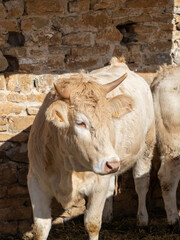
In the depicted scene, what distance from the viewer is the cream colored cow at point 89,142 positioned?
4172 millimetres

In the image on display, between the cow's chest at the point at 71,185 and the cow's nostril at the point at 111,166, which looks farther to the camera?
the cow's chest at the point at 71,185

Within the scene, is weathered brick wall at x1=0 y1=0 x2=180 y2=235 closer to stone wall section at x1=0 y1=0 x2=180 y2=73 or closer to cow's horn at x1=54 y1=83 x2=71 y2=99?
stone wall section at x1=0 y1=0 x2=180 y2=73

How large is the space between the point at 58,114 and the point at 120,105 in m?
0.63

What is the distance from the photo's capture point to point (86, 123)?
4164mm

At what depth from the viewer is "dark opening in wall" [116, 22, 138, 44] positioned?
656 cm

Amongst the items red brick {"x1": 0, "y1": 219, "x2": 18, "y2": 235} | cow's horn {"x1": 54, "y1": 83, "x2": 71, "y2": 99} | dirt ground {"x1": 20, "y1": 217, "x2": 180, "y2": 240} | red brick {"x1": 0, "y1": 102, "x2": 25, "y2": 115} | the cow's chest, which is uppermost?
cow's horn {"x1": 54, "y1": 83, "x2": 71, "y2": 99}

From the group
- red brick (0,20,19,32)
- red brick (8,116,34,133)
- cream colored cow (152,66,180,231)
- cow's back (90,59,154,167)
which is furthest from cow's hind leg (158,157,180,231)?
red brick (0,20,19,32)

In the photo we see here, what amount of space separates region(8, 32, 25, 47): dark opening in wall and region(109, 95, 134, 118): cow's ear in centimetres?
199

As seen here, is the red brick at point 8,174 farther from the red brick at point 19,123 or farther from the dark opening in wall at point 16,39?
Result: the dark opening in wall at point 16,39

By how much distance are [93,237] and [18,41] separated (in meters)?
2.59

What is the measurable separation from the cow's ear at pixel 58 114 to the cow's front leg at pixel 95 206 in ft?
2.88

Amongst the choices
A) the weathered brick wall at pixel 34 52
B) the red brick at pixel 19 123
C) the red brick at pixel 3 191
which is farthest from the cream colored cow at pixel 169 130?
the red brick at pixel 3 191

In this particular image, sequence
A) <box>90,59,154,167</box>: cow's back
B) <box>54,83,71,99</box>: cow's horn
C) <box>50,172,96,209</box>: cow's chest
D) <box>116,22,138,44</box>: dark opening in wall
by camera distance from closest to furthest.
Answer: <box>54,83,71,99</box>: cow's horn < <box>50,172,96,209</box>: cow's chest < <box>90,59,154,167</box>: cow's back < <box>116,22,138,44</box>: dark opening in wall

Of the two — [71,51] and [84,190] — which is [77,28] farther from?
[84,190]
